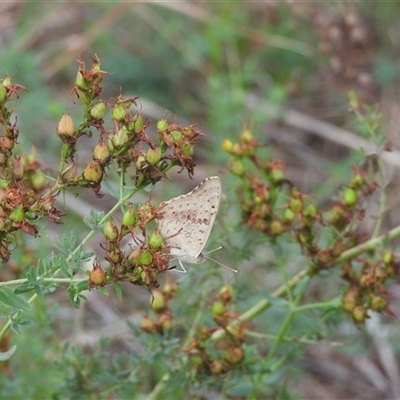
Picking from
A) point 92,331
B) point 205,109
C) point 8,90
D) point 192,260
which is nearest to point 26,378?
point 92,331

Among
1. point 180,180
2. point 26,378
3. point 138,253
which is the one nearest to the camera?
point 138,253

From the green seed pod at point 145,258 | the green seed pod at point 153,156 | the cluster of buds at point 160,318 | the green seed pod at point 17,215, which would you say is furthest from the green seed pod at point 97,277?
the cluster of buds at point 160,318

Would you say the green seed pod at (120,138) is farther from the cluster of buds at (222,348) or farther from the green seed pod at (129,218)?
the cluster of buds at (222,348)

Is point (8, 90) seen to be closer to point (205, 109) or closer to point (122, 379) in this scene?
point (122, 379)

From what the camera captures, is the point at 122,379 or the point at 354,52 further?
the point at 354,52

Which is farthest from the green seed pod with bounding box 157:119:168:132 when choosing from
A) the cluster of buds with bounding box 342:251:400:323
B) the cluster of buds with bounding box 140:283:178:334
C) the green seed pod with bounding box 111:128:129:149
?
the cluster of buds with bounding box 342:251:400:323

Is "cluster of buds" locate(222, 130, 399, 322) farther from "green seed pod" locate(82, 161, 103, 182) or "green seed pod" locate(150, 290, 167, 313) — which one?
"green seed pod" locate(82, 161, 103, 182)
